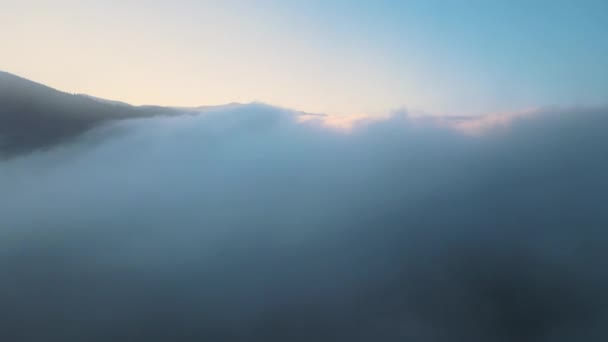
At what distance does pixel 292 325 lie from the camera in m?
45.2

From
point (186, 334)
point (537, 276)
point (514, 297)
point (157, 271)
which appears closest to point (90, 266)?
point (157, 271)

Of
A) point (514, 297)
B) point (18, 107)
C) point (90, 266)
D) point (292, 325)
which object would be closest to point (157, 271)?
point (90, 266)

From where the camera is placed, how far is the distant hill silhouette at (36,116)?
57.3 m

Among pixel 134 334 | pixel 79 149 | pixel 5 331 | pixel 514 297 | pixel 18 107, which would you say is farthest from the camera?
pixel 79 149

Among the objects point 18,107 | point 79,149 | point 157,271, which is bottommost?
point 157,271

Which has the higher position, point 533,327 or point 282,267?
point 282,267

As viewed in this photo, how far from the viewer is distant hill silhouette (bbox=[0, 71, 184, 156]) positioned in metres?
57.3

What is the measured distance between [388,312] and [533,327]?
1639 cm

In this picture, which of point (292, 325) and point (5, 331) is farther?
point (292, 325)

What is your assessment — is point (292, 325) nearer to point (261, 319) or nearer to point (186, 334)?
point (261, 319)

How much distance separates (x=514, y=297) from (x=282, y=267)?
2827 cm

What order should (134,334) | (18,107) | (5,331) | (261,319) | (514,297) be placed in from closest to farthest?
(5,331)
(134,334)
(261,319)
(514,297)
(18,107)

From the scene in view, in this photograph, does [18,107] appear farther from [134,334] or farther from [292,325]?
[292,325]

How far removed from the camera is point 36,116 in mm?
59000
